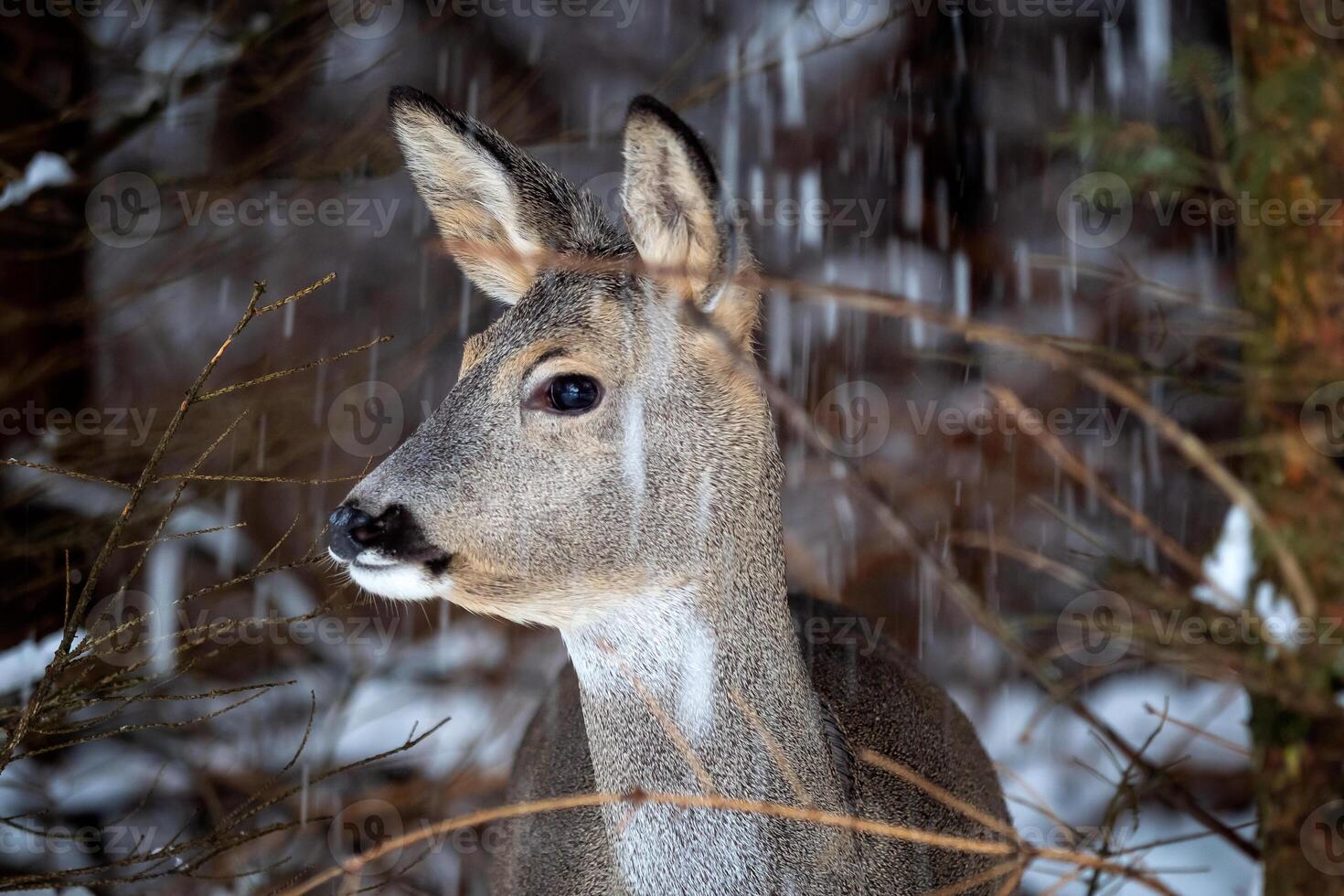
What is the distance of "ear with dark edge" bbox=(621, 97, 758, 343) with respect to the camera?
235cm

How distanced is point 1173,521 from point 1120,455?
0.50 m

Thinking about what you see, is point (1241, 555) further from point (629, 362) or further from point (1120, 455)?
point (1120, 455)

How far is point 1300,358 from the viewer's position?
10.2 feet

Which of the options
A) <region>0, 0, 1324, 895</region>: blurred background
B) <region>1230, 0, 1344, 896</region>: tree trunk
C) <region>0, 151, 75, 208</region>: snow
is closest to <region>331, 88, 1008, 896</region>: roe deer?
<region>1230, 0, 1344, 896</region>: tree trunk

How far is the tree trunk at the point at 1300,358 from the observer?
10.0 feet

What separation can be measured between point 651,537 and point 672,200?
2.31 ft

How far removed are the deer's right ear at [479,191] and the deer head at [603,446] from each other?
0.04 metres

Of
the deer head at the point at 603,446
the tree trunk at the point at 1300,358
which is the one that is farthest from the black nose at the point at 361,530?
the tree trunk at the point at 1300,358

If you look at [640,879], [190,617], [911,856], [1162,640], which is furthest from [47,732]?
[190,617]

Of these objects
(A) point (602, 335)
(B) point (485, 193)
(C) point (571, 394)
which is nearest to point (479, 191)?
(B) point (485, 193)

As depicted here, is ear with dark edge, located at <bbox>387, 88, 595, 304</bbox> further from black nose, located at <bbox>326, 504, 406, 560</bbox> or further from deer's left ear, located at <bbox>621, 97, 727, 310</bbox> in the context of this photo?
black nose, located at <bbox>326, 504, 406, 560</bbox>

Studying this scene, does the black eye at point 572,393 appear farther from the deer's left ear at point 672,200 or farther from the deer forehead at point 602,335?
the deer's left ear at point 672,200

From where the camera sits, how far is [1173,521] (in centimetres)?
707

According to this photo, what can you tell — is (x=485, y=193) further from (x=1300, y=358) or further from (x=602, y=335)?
(x=1300, y=358)
